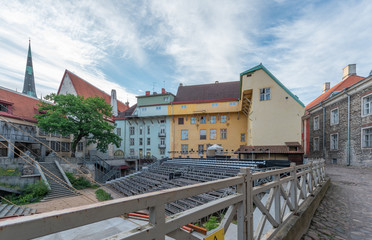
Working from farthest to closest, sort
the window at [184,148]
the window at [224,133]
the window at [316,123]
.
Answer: the window at [184,148] → the window at [224,133] → the window at [316,123]

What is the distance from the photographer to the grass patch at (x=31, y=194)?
562 inches

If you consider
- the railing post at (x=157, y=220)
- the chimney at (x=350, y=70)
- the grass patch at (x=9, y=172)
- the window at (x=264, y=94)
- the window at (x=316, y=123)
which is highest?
the chimney at (x=350, y=70)

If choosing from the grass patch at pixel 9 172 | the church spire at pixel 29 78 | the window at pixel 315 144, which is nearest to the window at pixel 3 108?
the grass patch at pixel 9 172

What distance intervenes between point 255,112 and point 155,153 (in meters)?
18.3

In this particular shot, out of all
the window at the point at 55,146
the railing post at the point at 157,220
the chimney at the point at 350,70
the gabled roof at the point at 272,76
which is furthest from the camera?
the window at the point at 55,146

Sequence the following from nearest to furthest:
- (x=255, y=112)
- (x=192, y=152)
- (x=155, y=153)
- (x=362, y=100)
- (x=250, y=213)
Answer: (x=250, y=213)
(x=362, y=100)
(x=255, y=112)
(x=192, y=152)
(x=155, y=153)

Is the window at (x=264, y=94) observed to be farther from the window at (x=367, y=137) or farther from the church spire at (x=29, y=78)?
the church spire at (x=29, y=78)

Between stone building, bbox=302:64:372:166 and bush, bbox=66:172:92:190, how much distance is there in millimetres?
26980

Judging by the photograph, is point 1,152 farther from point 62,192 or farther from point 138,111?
point 138,111

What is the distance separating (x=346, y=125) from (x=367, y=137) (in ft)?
9.37

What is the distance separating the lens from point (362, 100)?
16516 millimetres

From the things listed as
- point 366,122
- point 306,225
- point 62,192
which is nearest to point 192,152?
point 62,192

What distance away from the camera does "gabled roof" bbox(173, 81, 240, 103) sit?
98.5 feet

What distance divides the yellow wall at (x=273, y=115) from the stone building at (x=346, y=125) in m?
5.26
